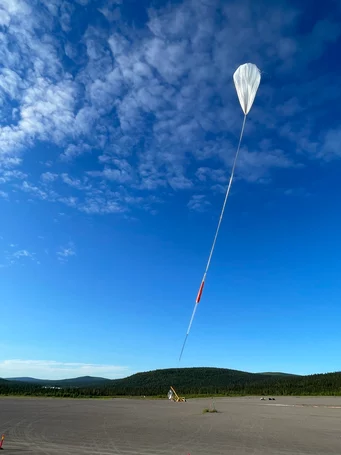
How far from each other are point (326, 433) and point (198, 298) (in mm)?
16025

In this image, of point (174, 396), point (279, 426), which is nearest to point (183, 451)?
point (279, 426)

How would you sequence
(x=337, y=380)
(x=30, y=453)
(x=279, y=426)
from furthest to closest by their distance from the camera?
(x=337, y=380), (x=279, y=426), (x=30, y=453)

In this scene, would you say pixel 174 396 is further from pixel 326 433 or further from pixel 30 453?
pixel 30 453

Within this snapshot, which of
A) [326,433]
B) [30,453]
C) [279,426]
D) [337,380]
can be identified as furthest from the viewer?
[337,380]

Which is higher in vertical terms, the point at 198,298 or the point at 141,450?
the point at 198,298

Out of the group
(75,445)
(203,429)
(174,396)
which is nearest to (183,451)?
(75,445)

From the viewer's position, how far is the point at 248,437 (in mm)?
22641

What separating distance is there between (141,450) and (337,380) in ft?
541

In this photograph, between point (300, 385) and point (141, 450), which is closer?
point (141, 450)

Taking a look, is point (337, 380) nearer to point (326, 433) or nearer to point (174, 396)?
point (174, 396)

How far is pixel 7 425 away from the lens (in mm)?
25922

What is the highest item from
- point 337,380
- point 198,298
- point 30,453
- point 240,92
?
point 337,380

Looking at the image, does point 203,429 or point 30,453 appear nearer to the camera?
point 30,453

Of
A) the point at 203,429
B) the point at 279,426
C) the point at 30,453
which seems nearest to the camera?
the point at 30,453
